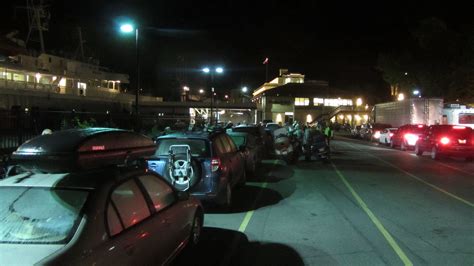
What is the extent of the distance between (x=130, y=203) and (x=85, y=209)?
0.75m

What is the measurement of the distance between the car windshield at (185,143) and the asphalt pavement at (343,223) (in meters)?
1.32

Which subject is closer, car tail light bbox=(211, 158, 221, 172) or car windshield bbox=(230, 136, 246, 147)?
car tail light bbox=(211, 158, 221, 172)

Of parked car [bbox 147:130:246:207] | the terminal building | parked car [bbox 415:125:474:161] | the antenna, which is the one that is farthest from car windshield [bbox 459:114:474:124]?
the antenna

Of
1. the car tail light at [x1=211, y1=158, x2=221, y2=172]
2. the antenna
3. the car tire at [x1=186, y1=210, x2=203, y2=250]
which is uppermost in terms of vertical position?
the antenna

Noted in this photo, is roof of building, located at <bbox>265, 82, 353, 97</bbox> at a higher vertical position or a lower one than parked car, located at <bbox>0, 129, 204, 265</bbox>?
higher

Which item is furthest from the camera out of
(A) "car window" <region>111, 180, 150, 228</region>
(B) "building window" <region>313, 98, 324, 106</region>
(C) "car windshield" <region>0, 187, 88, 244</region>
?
(B) "building window" <region>313, 98, 324, 106</region>

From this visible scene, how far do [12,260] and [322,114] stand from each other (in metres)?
84.6

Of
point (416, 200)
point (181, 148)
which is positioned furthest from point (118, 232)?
point (416, 200)

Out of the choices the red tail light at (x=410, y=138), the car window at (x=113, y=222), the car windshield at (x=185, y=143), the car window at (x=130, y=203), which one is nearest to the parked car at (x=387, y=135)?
the red tail light at (x=410, y=138)

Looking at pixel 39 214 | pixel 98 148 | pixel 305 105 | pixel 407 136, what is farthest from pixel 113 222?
pixel 305 105

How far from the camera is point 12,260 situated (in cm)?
359

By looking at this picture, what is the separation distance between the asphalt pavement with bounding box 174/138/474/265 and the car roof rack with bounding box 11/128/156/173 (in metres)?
1.65

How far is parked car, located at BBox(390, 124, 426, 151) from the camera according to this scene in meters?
27.7

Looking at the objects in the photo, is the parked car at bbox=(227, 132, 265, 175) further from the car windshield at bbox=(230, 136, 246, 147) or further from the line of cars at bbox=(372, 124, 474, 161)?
the line of cars at bbox=(372, 124, 474, 161)
